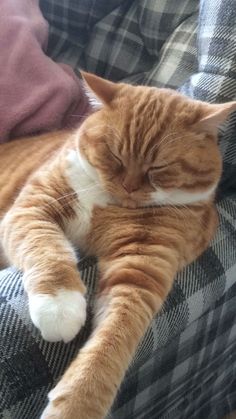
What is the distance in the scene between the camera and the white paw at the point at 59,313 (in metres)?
0.77

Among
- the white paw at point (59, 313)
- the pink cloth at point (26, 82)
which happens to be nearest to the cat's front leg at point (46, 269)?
the white paw at point (59, 313)

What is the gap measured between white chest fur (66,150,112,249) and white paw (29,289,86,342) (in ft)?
0.83

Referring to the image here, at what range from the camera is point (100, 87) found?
1.06 metres

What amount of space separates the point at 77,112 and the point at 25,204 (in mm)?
552

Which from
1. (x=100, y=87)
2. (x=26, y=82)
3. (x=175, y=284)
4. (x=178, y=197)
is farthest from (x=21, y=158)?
(x=175, y=284)

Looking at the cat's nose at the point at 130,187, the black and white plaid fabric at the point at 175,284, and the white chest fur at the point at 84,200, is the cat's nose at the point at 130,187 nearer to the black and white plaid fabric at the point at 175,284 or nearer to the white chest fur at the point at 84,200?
the white chest fur at the point at 84,200

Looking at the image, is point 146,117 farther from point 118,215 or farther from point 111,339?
point 111,339

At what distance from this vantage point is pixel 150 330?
87cm

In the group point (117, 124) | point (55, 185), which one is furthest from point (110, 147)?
point (55, 185)

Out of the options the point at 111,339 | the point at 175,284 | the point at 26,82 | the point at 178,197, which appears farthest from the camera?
the point at 26,82

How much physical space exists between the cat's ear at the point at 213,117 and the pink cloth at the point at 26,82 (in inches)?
23.3

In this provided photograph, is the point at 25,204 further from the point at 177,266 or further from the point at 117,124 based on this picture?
the point at 177,266

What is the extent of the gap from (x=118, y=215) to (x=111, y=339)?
1.08ft

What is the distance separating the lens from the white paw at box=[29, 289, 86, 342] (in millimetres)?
770
